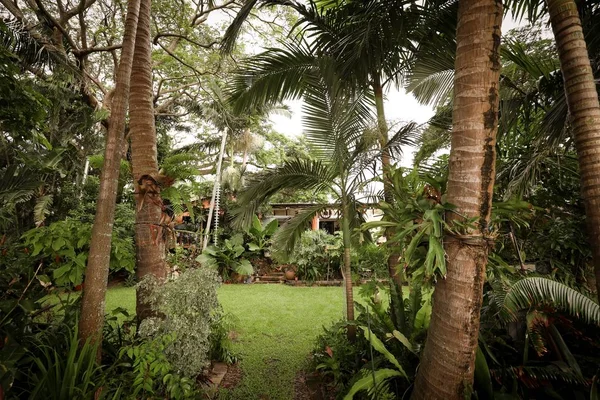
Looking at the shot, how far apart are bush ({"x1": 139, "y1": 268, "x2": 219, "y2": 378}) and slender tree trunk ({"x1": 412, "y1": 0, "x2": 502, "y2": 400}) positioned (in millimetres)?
1991

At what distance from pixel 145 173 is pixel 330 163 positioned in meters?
2.31

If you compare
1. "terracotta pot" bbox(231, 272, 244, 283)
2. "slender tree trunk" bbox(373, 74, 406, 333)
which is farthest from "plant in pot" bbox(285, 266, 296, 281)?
"slender tree trunk" bbox(373, 74, 406, 333)

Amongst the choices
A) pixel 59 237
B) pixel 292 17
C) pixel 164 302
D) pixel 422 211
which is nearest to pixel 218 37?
pixel 292 17

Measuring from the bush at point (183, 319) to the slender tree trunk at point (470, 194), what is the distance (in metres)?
1.99

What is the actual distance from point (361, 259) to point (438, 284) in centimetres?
827

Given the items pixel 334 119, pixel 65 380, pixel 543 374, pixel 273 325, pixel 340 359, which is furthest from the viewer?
pixel 273 325

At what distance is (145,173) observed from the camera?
9.32 feet

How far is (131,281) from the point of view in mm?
8211

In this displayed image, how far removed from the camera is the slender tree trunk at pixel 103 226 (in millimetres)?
2188

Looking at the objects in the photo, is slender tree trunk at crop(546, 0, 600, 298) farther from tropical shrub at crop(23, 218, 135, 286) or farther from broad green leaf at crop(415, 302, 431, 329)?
tropical shrub at crop(23, 218, 135, 286)

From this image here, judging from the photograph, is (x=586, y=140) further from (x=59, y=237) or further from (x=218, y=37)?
(x=218, y=37)

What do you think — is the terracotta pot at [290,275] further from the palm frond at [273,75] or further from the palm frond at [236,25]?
the palm frond at [236,25]

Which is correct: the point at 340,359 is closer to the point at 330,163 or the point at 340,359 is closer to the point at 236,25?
the point at 330,163

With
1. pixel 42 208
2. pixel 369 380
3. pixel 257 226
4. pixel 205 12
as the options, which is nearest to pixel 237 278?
pixel 257 226
